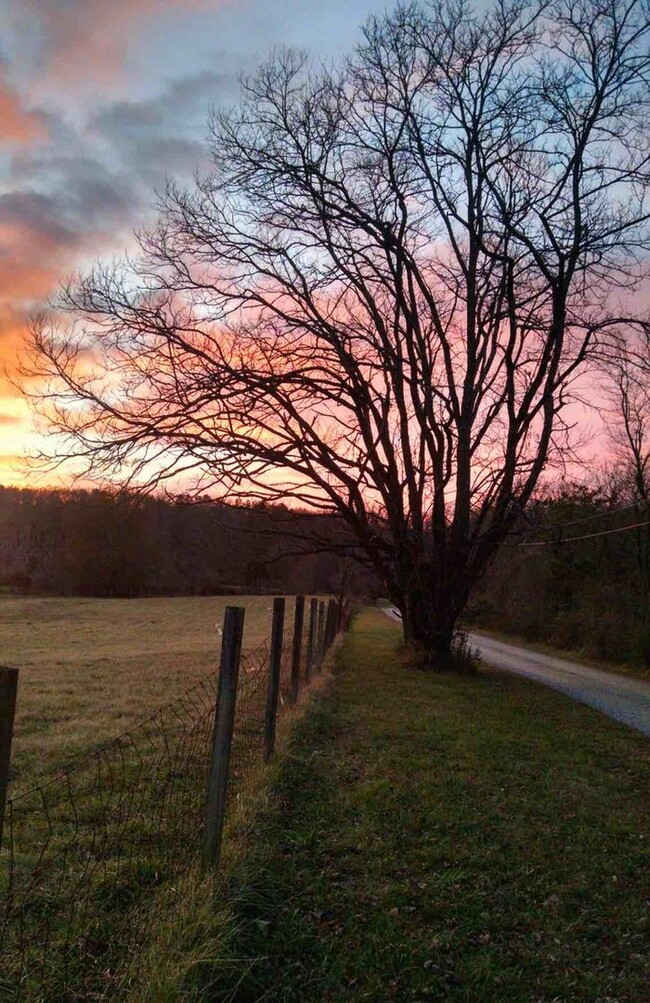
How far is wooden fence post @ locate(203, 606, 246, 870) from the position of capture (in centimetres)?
429

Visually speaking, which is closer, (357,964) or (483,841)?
(357,964)

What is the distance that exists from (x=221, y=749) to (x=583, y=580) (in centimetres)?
3514

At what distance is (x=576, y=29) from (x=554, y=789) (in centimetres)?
1488

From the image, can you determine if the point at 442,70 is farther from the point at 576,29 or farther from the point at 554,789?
the point at 554,789

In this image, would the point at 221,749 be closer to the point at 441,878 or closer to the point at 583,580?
the point at 441,878

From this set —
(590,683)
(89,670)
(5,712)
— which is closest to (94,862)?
(5,712)

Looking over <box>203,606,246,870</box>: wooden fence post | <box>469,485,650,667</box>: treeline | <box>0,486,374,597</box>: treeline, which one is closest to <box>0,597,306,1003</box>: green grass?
<box>203,606,246,870</box>: wooden fence post

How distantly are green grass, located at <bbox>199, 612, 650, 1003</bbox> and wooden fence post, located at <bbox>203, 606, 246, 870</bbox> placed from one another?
8.5 inches

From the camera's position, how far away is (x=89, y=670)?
16594mm

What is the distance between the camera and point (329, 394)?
56.4 ft

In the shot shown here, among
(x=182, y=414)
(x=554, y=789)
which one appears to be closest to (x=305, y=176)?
(x=182, y=414)

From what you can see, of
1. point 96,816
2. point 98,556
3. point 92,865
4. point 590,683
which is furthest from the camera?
point 98,556

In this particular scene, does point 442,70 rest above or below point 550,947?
above

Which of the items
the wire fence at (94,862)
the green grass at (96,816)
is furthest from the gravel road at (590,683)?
the wire fence at (94,862)
